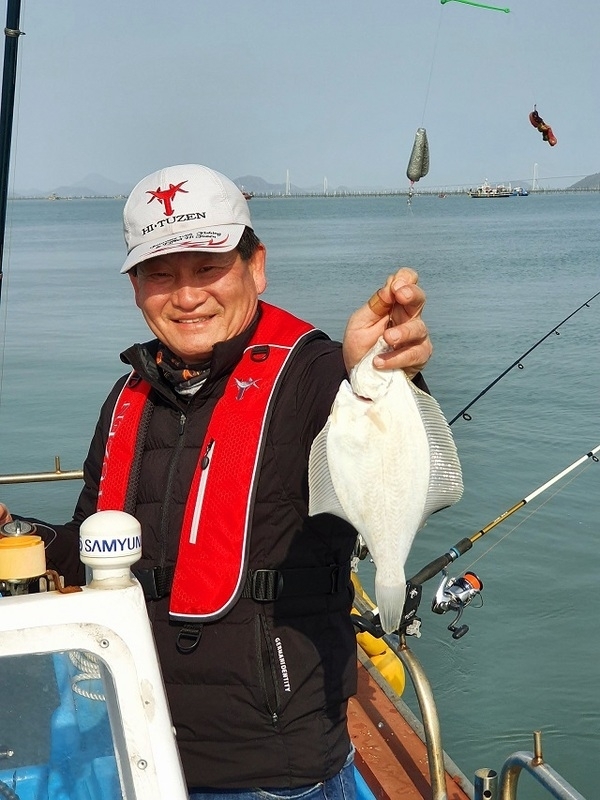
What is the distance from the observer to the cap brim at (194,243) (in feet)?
7.70

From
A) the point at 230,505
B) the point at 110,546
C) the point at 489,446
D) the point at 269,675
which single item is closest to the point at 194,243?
the point at 230,505

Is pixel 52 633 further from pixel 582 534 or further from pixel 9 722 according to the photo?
pixel 582 534

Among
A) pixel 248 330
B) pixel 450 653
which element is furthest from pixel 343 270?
pixel 248 330

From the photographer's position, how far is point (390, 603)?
193 cm

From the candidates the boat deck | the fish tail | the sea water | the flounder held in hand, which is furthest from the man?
the sea water

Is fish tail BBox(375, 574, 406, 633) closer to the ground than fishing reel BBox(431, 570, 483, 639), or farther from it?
farther from it

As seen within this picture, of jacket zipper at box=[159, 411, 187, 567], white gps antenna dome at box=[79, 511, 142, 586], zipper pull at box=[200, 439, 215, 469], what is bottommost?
jacket zipper at box=[159, 411, 187, 567]

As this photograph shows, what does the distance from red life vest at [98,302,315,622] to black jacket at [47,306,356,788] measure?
3cm

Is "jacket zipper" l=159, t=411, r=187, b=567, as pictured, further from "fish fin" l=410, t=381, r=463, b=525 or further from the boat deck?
the boat deck

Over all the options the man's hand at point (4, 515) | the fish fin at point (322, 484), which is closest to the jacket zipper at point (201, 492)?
the fish fin at point (322, 484)

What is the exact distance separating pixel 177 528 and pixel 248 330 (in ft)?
1.79

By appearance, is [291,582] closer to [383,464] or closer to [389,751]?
[383,464]

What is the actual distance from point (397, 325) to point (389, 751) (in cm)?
242

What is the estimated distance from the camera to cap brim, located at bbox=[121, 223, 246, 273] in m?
2.35
